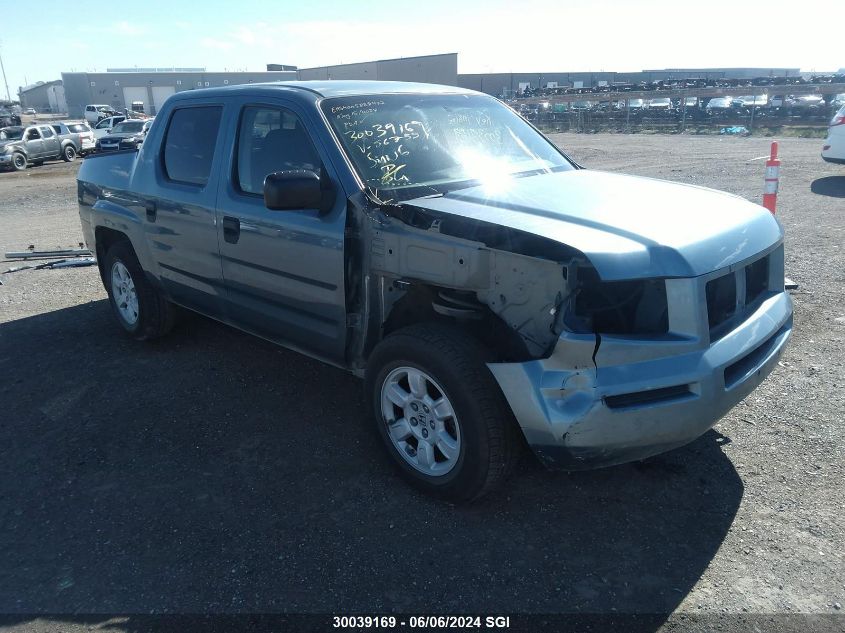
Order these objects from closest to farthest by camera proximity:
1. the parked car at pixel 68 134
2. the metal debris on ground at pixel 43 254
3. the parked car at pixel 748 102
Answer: the metal debris on ground at pixel 43 254 → the parked car at pixel 68 134 → the parked car at pixel 748 102

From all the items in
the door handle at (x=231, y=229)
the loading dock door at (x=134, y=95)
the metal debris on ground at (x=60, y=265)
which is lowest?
the metal debris on ground at (x=60, y=265)

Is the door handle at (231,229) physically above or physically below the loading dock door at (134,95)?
below

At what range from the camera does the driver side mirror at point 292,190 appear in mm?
3293

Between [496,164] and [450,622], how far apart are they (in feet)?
8.41

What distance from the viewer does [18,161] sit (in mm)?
23688

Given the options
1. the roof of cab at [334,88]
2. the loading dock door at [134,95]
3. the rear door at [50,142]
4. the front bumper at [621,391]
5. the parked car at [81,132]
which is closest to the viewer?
the front bumper at [621,391]

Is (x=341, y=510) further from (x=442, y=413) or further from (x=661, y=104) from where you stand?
(x=661, y=104)

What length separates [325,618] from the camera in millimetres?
2596

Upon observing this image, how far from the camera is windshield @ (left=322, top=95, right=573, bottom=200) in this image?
142 inches

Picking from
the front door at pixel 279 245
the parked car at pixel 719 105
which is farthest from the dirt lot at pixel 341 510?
the parked car at pixel 719 105

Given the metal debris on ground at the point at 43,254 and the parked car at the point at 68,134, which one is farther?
the parked car at the point at 68,134

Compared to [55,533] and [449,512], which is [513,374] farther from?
[55,533]

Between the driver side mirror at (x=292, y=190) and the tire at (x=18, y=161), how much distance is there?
24.6 metres

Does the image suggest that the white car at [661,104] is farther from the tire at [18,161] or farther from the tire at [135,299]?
the tire at [135,299]
